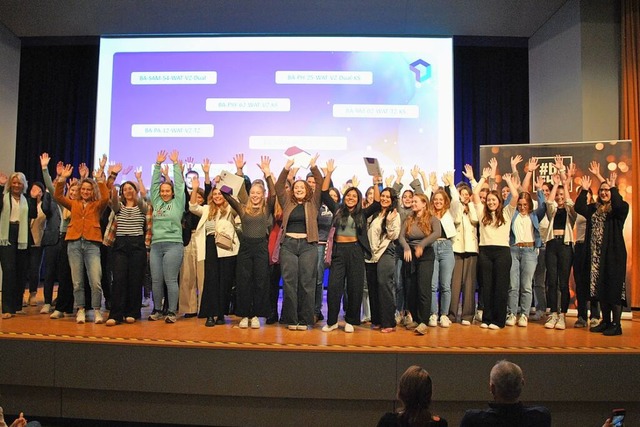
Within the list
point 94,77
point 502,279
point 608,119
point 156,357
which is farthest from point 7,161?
point 608,119

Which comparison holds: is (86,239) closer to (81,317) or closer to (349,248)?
(81,317)

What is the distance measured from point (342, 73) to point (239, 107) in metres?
1.57

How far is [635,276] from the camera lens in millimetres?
6156

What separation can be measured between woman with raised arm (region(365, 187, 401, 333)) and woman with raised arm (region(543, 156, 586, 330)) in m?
1.61

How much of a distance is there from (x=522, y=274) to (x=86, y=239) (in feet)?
13.3

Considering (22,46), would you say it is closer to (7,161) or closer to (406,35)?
(7,161)

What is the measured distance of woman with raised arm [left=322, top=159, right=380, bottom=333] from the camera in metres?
4.39

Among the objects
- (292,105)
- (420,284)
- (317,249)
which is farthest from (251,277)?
(292,105)

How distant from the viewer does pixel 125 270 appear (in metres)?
4.51

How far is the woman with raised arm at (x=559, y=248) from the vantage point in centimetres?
481

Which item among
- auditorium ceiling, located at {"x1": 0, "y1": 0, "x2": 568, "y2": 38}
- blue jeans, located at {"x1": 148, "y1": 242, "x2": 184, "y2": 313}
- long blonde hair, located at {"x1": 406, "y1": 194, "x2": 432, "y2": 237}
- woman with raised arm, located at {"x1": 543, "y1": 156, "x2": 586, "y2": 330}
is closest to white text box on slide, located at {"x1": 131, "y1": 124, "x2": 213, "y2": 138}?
auditorium ceiling, located at {"x1": 0, "y1": 0, "x2": 568, "y2": 38}

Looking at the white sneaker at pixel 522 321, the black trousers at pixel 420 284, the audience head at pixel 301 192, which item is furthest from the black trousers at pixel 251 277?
the white sneaker at pixel 522 321

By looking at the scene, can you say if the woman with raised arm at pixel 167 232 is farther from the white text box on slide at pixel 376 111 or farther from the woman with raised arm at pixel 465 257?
the white text box on slide at pixel 376 111

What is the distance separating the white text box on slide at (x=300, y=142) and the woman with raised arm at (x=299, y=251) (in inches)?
116
